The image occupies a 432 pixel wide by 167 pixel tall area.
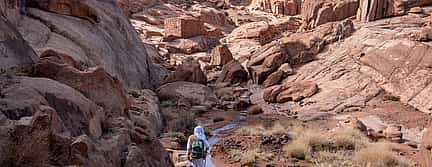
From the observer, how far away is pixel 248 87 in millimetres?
27656

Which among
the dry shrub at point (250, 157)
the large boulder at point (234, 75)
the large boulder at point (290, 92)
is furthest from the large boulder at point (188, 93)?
the dry shrub at point (250, 157)

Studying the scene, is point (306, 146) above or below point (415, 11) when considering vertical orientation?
below

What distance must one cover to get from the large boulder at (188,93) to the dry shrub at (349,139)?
8.54m

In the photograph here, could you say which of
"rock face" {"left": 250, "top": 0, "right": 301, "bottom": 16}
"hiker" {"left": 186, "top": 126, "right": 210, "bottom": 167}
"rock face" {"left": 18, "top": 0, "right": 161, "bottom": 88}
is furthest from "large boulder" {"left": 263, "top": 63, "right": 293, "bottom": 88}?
"rock face" {"left": 250, "top": 0, "right": 301, "bottom": 16}

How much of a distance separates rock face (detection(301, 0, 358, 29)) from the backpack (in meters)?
24.9

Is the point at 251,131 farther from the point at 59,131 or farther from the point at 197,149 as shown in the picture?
the point at 59,131

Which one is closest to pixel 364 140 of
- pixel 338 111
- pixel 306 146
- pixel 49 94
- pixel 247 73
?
pixel 306 146

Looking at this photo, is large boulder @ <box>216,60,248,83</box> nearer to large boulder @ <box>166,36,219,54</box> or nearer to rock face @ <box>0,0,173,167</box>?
→ large boulder @ <box>166,36,219,54</box>

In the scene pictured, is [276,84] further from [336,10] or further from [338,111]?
[336,10]

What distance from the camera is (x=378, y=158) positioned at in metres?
13.0

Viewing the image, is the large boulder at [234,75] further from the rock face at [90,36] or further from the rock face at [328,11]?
the rock face at [328,11]

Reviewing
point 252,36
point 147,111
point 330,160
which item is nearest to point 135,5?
point 252,36

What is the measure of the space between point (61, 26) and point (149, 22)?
29.0m

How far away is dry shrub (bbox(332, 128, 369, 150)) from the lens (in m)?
14.9
